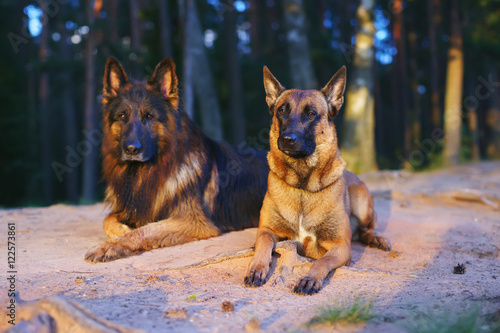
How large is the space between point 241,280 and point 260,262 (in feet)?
0.77

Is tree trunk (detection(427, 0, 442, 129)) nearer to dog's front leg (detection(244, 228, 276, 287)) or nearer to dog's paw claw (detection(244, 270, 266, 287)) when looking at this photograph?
dog's front leg (detection(244, 228, 276, 287))

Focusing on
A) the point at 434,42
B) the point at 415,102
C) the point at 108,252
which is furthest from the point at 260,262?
the point at 415,102

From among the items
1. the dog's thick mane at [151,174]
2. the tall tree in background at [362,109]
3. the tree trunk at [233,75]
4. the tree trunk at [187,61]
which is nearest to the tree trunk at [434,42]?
the tall tree in background at [362,109]

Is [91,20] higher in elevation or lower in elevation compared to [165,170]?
higher

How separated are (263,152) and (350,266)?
2.72 metres

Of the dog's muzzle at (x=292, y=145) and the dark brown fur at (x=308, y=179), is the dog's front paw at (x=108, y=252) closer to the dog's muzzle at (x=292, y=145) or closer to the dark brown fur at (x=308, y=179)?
the dark brown fur at (x=308, y=179)

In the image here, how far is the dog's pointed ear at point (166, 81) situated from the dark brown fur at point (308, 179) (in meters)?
1.21

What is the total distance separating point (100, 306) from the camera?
3.05 m

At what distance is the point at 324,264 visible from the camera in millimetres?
3857

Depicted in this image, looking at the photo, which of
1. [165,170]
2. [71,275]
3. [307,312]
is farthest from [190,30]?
[307,312]

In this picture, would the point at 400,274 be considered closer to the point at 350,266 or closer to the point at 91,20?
the point at 350,266

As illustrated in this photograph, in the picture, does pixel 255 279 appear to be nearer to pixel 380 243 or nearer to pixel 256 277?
pixel 256 277

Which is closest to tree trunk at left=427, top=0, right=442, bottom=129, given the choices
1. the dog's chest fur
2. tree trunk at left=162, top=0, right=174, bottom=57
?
tree trunk at left=162, top=0, right=174, bottom=57

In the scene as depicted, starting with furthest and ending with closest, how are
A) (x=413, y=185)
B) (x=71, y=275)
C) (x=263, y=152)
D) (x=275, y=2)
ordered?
(x=275, y=2) < (x=413, y=185) < (x=263, y=152) < (x=71, y=275)
